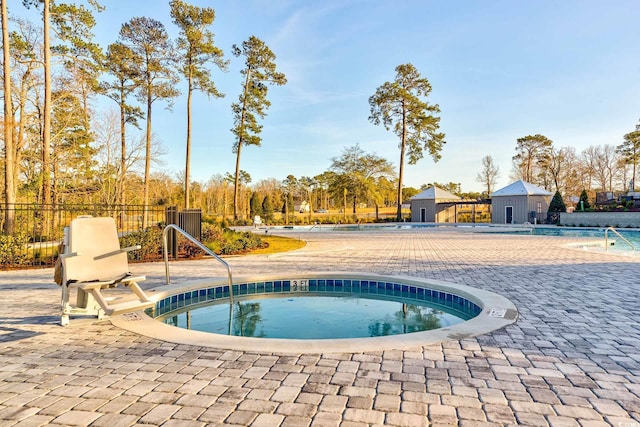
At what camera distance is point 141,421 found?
185 centimetres

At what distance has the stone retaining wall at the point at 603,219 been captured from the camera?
71.5ft

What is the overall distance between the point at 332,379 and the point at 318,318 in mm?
2539

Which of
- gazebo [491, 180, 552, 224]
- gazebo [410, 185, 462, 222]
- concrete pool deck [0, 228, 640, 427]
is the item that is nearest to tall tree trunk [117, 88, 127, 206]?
concrete pool deck [0, 228, 640, 427]

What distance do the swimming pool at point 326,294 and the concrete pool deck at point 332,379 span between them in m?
0.13

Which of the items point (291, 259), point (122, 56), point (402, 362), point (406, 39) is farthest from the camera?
point (122, 56)

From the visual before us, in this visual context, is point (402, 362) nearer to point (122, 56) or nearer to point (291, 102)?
point (122, 56)

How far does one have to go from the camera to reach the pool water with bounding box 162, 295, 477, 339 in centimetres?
435

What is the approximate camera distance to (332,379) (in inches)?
93.0

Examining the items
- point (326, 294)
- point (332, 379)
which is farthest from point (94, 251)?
point (326, 294)

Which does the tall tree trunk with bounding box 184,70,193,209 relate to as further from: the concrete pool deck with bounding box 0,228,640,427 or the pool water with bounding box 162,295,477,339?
the concrete pool deck with bounding box 0,228,640,427

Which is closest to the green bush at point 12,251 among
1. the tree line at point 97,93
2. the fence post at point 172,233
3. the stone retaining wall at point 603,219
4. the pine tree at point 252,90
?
the tree line at point 97,93

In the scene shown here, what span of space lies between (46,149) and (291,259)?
25.6ft

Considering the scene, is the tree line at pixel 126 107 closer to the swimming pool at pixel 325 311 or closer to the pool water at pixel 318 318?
the swimming pool at pixel 325 311

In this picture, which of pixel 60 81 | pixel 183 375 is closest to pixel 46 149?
pixel 60 81
